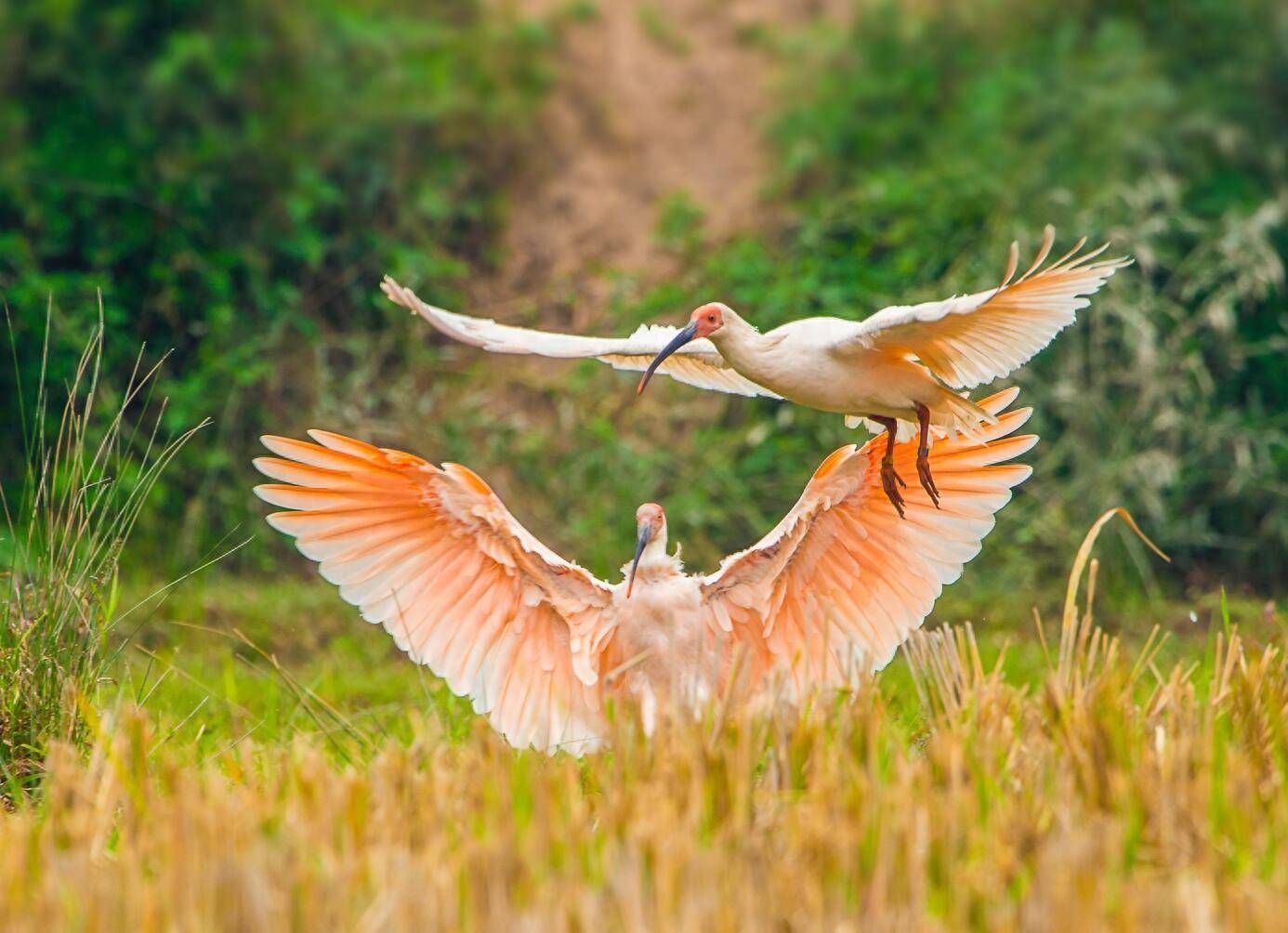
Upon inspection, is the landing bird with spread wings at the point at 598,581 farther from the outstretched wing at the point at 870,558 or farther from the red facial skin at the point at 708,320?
the red facial skin at the point at 708,320

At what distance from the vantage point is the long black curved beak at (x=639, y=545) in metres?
5.18

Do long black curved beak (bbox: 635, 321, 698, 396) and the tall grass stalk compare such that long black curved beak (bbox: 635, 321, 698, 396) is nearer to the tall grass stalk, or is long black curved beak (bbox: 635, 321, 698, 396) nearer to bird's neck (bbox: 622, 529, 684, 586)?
bird's neck (bbox: 622, 529, 684, 586)

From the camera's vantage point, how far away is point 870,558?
529 centimetres

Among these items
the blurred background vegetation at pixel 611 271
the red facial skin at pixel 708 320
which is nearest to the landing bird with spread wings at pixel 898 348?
the red facial skin at pixel 708 320

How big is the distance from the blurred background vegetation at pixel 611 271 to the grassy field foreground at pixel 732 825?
454cm

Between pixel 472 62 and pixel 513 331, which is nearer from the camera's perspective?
pixel 513 331

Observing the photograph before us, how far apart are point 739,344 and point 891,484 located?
1.85 ft

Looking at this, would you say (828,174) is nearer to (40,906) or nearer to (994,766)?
(994,766)

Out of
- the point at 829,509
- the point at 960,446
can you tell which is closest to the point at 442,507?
the point at 829,509

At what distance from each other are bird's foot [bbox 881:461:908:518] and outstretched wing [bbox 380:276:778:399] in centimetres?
36

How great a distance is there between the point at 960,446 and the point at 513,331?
1314mm

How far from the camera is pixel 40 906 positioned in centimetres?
309

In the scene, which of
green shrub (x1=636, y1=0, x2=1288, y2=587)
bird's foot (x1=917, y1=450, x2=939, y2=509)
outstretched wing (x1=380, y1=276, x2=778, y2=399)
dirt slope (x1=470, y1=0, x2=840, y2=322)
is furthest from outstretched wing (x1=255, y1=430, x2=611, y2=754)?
dirt slope (x1=470, y1=0, x2=840, y2=322)

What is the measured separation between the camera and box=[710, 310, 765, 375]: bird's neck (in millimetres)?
→ 4738
